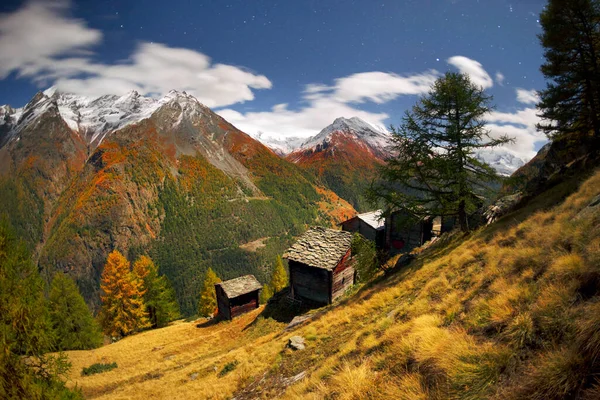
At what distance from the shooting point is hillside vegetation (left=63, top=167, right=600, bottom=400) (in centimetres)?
392

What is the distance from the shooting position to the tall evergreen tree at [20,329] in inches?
375

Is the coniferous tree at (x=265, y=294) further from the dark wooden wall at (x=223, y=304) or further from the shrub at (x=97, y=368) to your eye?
the shrub at (x=97, y=368)

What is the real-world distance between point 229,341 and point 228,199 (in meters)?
167

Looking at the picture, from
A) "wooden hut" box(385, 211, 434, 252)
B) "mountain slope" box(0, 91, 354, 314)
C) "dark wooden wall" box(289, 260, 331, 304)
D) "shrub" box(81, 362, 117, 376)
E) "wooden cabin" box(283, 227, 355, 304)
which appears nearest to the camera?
"shrub" box(81, 362, 117, 376)

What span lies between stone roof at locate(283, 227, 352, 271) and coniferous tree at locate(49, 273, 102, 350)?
1036 inches

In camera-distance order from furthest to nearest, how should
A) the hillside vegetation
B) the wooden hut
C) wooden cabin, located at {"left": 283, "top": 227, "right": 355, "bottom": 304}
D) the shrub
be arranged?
the wooden hut, wooden cabin, located at {"left": 283, "top": 227, "right": 355, "bottom": 304}, the shrub, the hillside vegetation

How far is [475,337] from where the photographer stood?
5.54m

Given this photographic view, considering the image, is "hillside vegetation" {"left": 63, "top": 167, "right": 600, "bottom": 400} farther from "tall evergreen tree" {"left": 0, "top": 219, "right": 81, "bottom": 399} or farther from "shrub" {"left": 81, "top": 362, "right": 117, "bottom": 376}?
"shrub" {"left": 81, "top": 362, "right": 117, "bottom": 376}

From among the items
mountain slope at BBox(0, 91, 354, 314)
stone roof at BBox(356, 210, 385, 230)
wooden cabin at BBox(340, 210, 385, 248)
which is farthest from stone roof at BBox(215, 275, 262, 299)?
mountain slope at BBox(0, 91, 354, 314)

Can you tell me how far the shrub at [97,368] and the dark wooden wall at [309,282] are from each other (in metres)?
16.2

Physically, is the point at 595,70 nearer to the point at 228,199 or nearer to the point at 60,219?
the point at 228,199

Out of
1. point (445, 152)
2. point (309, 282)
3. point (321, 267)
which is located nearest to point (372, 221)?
point (321, 267)

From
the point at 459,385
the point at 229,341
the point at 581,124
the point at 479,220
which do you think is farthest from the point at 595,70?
the point at 229,341

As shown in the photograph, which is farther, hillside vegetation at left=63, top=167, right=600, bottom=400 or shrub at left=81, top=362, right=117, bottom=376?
shrub at left=81, top=362, right=117, bottom=376
